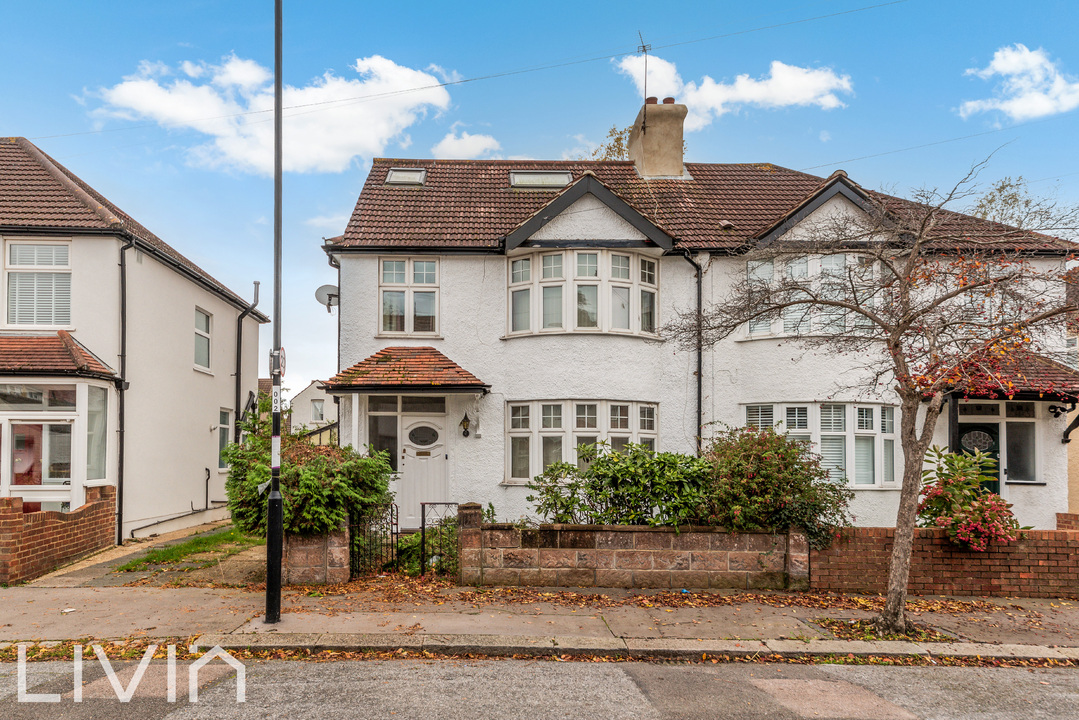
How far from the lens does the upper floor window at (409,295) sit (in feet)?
47.0

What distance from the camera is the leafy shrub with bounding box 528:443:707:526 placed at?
371 inches

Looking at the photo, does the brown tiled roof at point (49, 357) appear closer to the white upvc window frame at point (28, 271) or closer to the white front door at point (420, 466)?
the white upvc window frame at point (28, 271)

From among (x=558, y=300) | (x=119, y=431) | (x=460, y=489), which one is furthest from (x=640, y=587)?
(x=119, y=431)

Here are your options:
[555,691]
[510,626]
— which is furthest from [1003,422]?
[555,691]

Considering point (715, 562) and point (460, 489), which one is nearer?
point (715, 562)

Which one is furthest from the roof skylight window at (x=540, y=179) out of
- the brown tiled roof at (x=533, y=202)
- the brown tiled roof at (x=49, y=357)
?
the brown tiled roof at (x=49, y=357)

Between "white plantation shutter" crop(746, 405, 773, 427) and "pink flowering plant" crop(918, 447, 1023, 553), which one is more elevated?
"white plantation shutter" crop(746, 405, 773, 427)

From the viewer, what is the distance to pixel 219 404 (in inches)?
728

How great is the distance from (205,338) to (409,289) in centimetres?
665

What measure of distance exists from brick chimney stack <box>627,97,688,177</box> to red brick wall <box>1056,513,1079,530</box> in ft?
33.5

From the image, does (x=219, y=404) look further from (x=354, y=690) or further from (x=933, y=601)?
(x=933, y=601)

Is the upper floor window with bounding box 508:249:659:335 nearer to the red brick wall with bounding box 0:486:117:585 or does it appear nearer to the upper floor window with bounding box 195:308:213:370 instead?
the red brick wall with bounding box 0:486:117:585

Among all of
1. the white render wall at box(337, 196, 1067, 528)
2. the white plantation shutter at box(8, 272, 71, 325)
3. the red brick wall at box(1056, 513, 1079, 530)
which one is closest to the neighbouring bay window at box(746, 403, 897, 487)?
the white render wall at box(337, 196, 1067, 528)

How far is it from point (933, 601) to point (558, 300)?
26.1 ft
